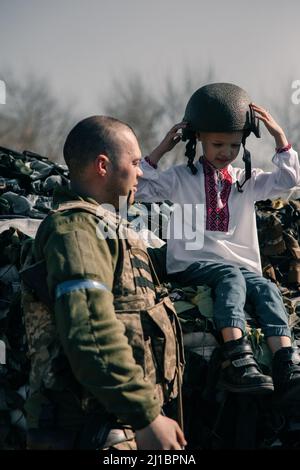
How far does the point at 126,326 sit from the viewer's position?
3.32m

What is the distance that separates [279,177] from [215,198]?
0.45 metres

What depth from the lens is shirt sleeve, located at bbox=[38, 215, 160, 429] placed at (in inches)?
113

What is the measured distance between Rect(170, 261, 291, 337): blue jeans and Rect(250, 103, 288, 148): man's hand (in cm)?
90

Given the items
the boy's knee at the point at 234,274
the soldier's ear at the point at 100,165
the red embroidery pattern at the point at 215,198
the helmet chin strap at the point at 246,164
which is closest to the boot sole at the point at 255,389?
the boy's knee at the point at 234,274

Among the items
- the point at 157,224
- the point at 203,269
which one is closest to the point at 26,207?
the point at 157,224

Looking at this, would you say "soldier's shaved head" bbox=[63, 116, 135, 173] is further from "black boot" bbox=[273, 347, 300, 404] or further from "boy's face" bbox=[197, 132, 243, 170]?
"black boot" bbox=[273, 347, 300, 404]

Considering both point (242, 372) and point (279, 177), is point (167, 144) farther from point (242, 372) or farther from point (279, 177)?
point (242, 372)

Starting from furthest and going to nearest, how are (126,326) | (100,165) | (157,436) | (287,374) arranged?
1. (287,374)
2. (100,165)
3. (126,326)
4. (157,436)

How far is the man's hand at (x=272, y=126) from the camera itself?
15.7ft

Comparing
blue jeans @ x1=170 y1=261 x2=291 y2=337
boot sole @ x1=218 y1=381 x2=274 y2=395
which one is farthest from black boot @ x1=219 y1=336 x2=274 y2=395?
blue jeans @ x1=170 y1=261 x2=291 y2=337

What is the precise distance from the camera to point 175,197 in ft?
16.2

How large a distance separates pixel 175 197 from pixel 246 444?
5.63 ft

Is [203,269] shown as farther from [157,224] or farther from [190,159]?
[157,224]

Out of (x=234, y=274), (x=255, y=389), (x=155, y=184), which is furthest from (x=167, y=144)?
(x=255, y=389)
